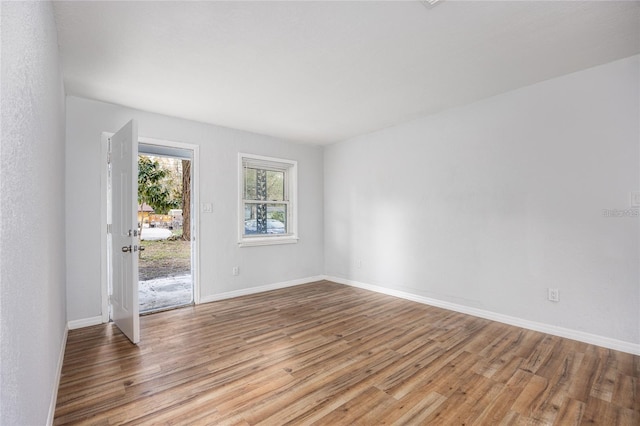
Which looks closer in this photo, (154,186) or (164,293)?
(164,293)

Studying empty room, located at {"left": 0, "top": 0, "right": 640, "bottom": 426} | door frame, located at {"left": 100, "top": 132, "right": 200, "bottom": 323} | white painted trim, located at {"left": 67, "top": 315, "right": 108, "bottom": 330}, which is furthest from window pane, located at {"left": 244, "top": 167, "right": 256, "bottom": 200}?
white painted trim, located at {"left": 67, "top": 315, "right": 108, "bottom": 330}

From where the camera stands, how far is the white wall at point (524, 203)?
8.67ft

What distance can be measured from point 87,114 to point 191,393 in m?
3.20

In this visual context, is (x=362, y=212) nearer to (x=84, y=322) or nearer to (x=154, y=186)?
(x=84, y=322)

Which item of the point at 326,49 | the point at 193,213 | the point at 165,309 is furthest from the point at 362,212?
the point at 165,309

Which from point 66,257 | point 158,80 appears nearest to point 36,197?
point 158,80

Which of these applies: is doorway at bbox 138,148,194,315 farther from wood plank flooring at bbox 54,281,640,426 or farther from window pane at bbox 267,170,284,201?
wood plank flooring at bbox 54,281,640,426

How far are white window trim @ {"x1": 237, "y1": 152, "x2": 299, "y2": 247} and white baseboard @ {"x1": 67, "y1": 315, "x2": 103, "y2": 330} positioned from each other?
6.10 ft

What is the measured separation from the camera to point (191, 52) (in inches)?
95.2

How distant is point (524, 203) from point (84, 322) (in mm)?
4893

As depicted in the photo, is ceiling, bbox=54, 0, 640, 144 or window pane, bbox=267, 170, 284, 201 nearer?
ceiling, bbox=54, 0, 640, 144

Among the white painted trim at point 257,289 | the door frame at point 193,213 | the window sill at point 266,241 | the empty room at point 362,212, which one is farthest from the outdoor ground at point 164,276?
the window sill at point 266,241

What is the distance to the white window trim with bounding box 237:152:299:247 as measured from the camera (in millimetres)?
4543

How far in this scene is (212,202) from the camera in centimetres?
427
